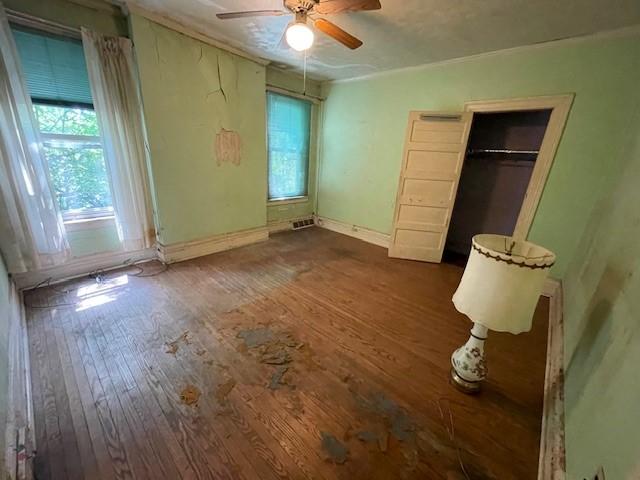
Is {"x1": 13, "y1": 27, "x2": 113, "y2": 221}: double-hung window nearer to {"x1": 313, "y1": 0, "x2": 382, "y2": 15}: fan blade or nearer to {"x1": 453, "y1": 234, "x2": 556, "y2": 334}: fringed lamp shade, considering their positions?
{"x1": 313, "y1": 0, "x2": 382, "y2": 15}: fan blade

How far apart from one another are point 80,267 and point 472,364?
12.0ft

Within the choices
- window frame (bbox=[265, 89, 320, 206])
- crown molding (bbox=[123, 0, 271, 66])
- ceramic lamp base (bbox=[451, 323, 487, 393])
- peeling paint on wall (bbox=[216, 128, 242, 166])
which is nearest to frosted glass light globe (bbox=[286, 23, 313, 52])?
crown molding (bbox=[123, 0, 271, 66])

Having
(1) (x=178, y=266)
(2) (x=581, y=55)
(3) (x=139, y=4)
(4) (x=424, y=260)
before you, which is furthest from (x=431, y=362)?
(3) (x=139, y=4)

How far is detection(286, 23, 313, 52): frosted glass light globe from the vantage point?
5.90 ft

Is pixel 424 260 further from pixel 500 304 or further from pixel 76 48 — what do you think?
pixel 76 48

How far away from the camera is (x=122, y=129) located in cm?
252

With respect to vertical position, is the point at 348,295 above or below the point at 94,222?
below

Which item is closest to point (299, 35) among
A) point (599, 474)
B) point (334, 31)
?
point (334, 31)

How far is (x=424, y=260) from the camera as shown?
3605 mm

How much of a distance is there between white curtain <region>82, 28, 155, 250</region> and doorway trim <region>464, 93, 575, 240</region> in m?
3.85

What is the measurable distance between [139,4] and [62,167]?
1.69 m

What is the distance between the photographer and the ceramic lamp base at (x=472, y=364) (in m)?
1.50

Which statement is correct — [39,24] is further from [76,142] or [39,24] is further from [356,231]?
[356,231]

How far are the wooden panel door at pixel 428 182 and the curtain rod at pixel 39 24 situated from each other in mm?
Answer: 3556
